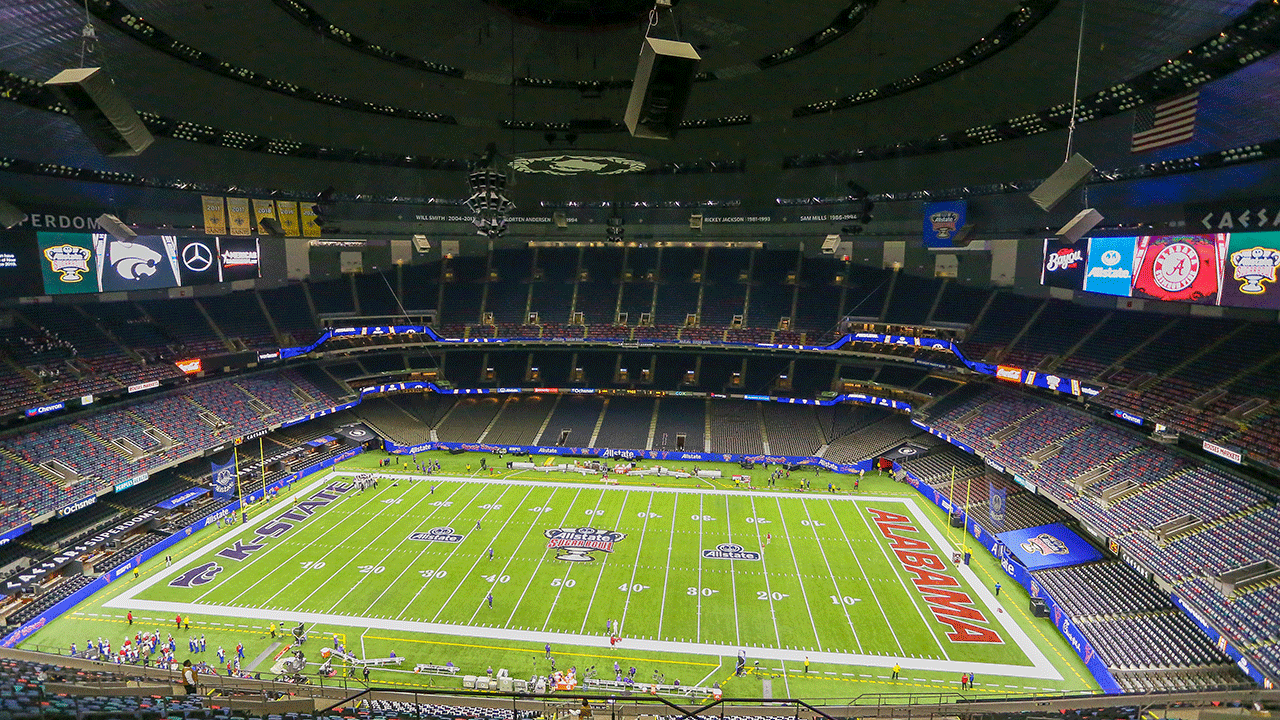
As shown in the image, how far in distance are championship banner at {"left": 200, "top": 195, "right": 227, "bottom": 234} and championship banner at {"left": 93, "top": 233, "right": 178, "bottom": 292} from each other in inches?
147

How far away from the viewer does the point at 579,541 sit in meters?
29.9

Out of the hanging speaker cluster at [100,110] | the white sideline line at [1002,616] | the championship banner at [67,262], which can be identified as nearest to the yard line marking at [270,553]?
the championship banner at [67,262]

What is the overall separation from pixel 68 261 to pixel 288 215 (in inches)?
433

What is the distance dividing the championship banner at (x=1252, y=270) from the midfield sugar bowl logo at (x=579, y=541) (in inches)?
1076

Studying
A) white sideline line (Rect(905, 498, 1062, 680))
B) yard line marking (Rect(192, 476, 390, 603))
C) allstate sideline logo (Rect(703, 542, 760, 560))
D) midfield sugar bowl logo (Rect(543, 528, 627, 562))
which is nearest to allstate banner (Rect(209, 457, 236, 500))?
yard line marking (Rect(192, 476, 390, 603))

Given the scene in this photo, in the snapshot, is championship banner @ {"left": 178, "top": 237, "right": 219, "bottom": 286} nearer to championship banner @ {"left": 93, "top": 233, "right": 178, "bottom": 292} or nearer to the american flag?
championship banner @ {"left": 93, "top": 233, "right": 178, "bottom": 292}

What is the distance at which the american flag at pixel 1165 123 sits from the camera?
1961cm

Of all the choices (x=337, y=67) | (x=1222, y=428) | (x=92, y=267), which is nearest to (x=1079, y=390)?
(x=1222, y=428)

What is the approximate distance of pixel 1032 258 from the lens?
4200cm

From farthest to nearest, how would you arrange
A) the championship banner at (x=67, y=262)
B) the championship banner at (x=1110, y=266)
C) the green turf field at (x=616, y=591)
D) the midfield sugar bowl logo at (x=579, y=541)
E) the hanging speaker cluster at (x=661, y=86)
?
the championship banner at (x=67, y=262) < the championship banner at (x=1110, y=266) < the midfield sugar bowl logo at (x=579, y=541) < the green turf field at (x=616, y=591) < the hanging speaker cluster at (x=661, y=86)

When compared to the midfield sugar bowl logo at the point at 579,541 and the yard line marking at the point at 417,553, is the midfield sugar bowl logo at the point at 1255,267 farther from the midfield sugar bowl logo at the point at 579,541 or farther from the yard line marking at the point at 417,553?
the yard line marking at the point at 417,553

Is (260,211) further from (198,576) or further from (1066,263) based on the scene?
(1066,263)

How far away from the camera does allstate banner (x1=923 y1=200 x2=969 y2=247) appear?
123 ft

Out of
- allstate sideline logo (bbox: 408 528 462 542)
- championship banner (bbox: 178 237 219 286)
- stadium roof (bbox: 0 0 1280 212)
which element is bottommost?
allstate sideline logo (bbox: 408 528 462 542)
